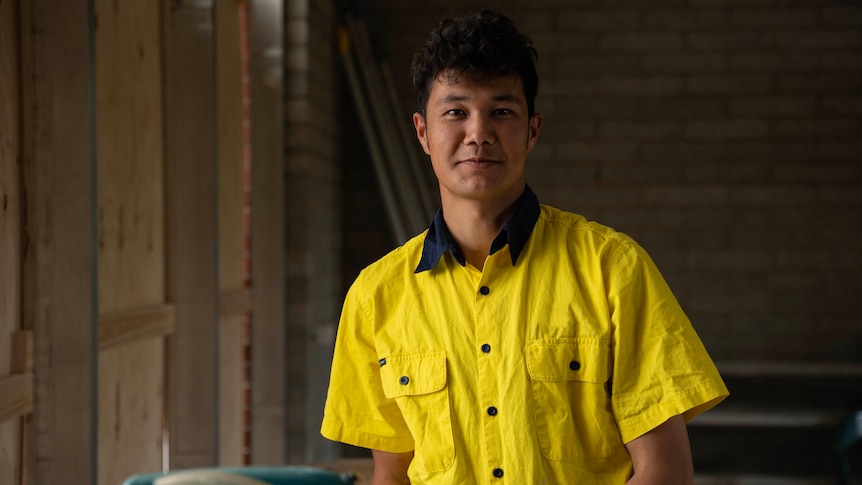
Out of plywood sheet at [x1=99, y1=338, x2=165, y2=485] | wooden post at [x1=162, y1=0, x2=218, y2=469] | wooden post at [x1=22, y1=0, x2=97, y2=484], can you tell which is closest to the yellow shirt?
wooden post at [x1=22, y1=0, x2=97, y2=484]

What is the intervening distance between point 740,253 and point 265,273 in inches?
103

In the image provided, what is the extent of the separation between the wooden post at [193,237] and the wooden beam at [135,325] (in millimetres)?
42

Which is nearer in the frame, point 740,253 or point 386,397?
Answer: point 386,397

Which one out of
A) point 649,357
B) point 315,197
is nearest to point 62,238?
point 649,357

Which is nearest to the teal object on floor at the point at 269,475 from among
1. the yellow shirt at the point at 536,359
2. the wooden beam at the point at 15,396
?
the yellow shirt at the point at 536,359

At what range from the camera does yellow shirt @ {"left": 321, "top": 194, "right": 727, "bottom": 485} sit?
1291 millimetres

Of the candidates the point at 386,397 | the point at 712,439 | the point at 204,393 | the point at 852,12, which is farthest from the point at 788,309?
the point at 386,397

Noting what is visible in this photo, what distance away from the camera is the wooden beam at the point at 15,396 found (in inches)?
75.9

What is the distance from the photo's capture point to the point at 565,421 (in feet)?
4.27

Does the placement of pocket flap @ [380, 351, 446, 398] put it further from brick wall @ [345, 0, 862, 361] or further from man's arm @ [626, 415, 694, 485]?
brick wall @ [345, 0, 862, 361]

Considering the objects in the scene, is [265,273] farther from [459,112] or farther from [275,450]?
[459,112]

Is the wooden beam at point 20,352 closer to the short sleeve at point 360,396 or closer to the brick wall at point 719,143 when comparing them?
the short sleeve at point 360,396

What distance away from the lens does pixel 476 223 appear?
1436 millimetres

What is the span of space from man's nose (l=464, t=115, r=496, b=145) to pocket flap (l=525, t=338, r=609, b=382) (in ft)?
0.99
